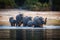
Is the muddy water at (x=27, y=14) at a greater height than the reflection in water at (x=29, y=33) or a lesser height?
greater

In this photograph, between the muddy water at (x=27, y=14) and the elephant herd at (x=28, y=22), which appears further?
the muddy water at (x=27, y=14)

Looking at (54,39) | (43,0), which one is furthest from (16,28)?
(43,0)

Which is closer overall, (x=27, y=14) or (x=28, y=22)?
(x=28, y=22)

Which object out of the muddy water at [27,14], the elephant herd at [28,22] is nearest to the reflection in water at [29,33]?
the elephant herd at [28,22]

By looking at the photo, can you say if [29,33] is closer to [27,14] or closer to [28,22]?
[28,22]

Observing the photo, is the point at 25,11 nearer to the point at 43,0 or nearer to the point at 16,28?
the point at 43,0

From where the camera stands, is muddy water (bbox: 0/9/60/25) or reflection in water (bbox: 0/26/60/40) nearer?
reflection in water (bbox: 0/26/60/40)

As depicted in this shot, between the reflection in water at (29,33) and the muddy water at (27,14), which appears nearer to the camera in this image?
the reflection in water at (29,33)

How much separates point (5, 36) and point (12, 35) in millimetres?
42

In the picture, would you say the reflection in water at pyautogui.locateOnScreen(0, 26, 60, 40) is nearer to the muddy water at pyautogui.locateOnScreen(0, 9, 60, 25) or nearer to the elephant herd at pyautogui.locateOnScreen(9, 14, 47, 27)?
the elephant herd at pyautogui.locateOnScreen(9, 14, 47, 27)

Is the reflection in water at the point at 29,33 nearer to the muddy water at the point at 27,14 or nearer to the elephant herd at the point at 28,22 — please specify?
the elephant herd at the point at 28,22

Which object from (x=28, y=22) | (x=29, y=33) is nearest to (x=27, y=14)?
(x=28, y=22)

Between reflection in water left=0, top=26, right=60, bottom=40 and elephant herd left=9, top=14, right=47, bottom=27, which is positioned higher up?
elephant herd left=9, top=14, right=47, bottom=27

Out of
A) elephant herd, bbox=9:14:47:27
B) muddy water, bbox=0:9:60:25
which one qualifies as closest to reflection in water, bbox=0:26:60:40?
elephant herd, bbox=9:14:47:27
